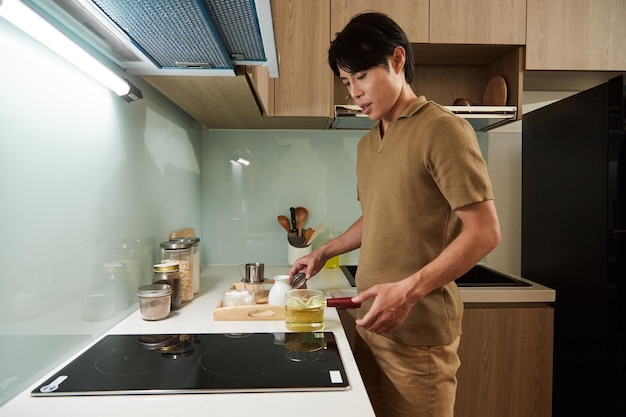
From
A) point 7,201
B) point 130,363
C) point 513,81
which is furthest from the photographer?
point 513,81

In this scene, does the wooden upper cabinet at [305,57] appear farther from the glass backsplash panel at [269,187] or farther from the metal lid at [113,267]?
the metal lid at [113,267]

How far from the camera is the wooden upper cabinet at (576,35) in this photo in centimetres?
195

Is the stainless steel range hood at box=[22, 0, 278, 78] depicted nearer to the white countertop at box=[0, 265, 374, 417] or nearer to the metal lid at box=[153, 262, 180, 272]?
the metal lid at box=[153, 262, 180, 272]

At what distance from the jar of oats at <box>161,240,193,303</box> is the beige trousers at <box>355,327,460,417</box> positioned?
0.68 m

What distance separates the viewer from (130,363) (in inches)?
36.6

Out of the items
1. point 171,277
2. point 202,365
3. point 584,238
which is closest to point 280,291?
point 171,277

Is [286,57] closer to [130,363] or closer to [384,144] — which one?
[384,144]

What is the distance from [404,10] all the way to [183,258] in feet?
4.73

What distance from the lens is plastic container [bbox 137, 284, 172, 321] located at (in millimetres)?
1196

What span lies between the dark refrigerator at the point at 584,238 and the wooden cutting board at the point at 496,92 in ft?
0.75

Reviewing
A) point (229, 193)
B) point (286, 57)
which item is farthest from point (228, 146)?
point (286, 57)

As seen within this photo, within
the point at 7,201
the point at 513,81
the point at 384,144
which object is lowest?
the point at 7,201

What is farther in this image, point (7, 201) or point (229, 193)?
point (229, 193)

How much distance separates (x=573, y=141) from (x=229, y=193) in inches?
65.2
